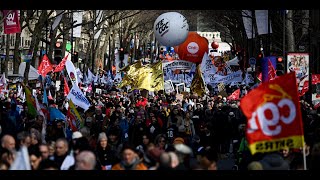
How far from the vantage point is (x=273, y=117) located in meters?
10.3

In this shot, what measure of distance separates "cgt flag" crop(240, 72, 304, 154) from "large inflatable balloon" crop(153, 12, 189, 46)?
22.1m

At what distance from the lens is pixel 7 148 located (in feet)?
38.6

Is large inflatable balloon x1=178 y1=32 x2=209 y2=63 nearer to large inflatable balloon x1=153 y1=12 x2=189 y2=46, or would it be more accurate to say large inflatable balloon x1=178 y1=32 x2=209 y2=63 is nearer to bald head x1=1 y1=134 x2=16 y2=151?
large inflatable balloon x1=153 y1=12 x2=189 y2=46

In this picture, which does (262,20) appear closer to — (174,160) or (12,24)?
(12,24)

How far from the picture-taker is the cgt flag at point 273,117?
1019 cm

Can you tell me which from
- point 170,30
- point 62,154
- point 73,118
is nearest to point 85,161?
point 62,154

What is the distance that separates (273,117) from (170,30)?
22.4 m

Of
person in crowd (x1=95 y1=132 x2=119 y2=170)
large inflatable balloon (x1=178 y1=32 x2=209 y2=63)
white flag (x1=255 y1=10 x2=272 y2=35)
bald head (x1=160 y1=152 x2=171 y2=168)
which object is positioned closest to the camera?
bald head (x1=160 y1=152 x2=171 y2=168)

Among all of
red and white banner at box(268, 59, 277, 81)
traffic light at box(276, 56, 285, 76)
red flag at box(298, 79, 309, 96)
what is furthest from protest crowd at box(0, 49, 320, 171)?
red flag at box(298, 79, 309, 96)

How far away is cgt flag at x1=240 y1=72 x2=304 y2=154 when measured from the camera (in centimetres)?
1019

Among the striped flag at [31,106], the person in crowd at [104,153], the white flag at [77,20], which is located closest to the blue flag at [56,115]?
the striped flag at [31,106]

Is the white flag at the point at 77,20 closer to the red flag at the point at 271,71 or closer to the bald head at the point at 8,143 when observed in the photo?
the red flag at the point at 271,71
